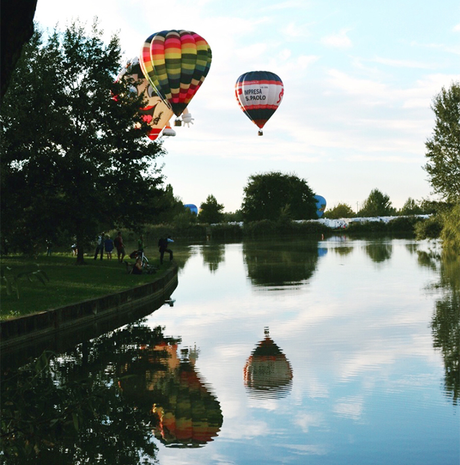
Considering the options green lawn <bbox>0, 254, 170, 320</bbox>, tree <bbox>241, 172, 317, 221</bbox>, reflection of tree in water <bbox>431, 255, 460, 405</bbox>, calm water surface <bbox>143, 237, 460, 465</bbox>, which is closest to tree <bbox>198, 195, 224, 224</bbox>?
tree <bbox>241, 172, 317, 221</bbox>

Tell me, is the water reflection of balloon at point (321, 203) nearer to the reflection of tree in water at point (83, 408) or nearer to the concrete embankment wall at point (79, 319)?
the concrete embankment wall at point (79, 319)

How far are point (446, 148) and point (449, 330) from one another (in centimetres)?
4371

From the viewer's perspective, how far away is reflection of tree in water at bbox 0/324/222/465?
4906 mm

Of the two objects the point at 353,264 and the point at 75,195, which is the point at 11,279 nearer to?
the point at 75,195

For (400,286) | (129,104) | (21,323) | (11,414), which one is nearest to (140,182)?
(129,104)

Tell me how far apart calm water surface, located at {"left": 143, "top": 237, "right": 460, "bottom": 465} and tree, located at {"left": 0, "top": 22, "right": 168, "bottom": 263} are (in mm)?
8564

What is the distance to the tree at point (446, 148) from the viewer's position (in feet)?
186

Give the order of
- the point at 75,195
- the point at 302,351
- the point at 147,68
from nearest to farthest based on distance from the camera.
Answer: the point at 302,351
the point at 75,195
the point at 147,68

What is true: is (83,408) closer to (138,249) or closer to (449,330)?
(449,330)

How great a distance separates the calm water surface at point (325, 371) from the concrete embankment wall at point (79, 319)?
0.87 meters

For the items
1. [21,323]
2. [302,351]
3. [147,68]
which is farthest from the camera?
[147,68]

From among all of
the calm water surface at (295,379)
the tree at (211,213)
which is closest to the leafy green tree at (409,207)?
the tree at (211,213)

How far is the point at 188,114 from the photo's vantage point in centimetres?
4734

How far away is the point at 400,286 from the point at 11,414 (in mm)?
23278
